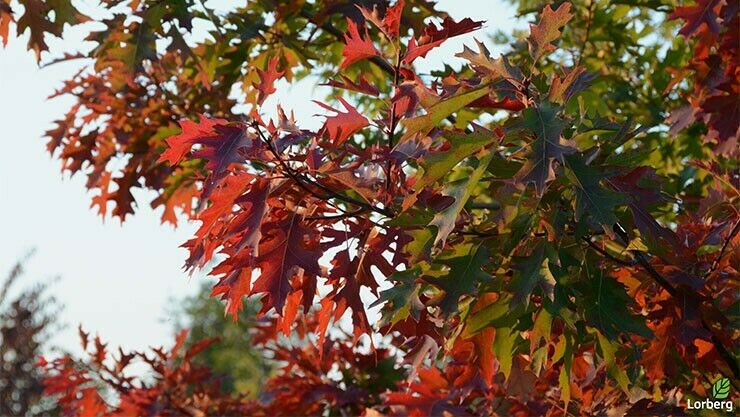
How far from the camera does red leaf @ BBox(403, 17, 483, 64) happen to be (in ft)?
7.24

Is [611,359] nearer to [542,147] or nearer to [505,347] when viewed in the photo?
[505,347]

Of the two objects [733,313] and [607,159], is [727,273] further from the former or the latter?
[607,159]

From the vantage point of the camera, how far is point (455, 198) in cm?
195

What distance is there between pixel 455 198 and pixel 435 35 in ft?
1.54

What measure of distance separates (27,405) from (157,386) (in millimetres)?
10874

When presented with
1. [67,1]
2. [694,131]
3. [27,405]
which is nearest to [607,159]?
[67,1]

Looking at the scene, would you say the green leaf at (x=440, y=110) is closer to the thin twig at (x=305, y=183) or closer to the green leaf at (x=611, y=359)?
the thin twig at (x=305, y=183)

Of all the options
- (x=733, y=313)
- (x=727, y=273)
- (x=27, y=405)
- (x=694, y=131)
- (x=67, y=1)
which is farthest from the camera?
(x=27, y=405)

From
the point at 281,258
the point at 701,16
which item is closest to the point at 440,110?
the point at 281,258

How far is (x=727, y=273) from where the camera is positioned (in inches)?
102

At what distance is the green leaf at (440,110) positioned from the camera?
2004 millimetres

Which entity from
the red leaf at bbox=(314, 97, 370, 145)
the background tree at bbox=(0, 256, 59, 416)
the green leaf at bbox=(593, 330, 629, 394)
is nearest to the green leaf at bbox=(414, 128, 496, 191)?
the red leaf at bbox=(314, 97, 370, 145)

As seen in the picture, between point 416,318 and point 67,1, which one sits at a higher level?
point 67,1

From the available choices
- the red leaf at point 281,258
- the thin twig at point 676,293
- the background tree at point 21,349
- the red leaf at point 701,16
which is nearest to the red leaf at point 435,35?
the red leaf at point 281,258
